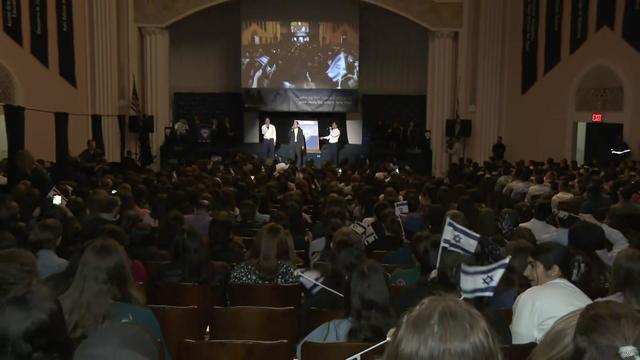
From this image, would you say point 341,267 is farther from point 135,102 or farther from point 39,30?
point 135,102

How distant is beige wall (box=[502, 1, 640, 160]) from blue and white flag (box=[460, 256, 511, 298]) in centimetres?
1370

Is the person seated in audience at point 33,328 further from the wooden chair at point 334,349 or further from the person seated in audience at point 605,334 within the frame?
the person seated in audience at point 605,334

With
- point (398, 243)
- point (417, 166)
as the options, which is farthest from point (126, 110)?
point (398, 243)

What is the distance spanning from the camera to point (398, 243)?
7.11 metres

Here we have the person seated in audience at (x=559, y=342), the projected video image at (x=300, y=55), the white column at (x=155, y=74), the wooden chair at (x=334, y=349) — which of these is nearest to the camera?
the person seated in audience at (x=559, y=342)

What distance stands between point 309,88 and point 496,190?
1224 centimetres

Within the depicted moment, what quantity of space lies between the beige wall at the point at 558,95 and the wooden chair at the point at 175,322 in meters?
13.8

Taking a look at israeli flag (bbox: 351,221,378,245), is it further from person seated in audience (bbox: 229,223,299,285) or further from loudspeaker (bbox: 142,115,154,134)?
loudspeaker (bbox: 142,115,154,134)

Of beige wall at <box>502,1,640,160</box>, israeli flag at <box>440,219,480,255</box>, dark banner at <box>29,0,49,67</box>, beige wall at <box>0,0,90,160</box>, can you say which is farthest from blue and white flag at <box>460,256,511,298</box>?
dark banner at <box>29,0,49,67</box>

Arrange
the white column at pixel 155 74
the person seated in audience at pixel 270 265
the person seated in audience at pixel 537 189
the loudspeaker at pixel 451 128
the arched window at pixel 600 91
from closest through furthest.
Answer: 1. the person seated in audience at pixel 270 265
2. the person seated in audience at pixel 537 189
3. the arched window at pixel 600 91
4. the loudspeaker at pixel 451 128
5. the white column at pixel 155 74

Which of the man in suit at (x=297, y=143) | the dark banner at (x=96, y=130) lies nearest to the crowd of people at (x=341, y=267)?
the dark banner at (x=96, y=130)

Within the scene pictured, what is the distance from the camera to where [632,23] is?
15648 millimetres

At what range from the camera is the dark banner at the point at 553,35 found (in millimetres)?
18562

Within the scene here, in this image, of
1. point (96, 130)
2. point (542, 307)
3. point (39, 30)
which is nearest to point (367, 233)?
point (542, 307)
